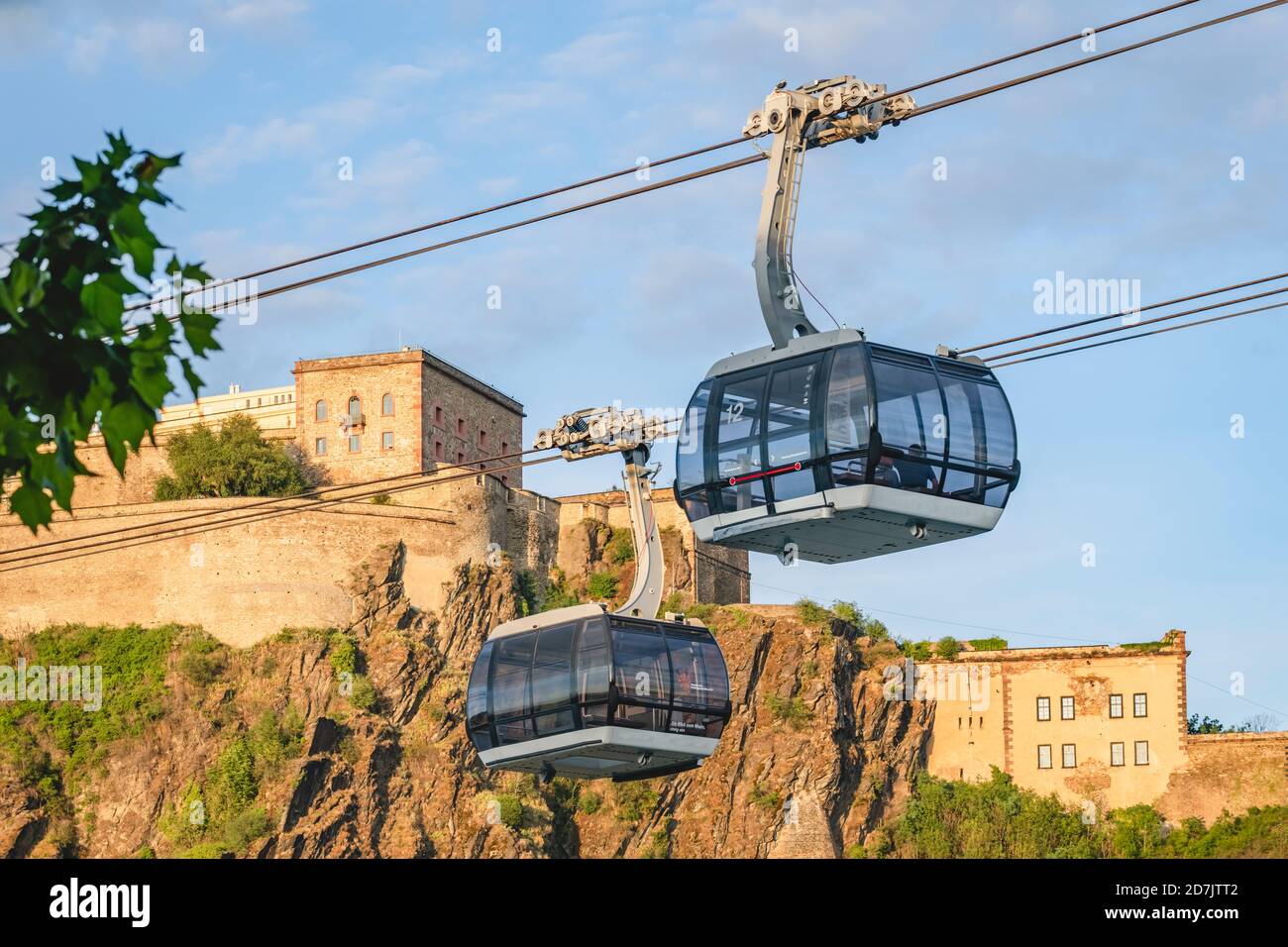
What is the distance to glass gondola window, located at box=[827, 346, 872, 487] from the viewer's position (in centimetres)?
2025

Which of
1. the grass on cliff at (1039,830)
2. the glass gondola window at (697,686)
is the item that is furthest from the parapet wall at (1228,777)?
the glass gondola window at (697,686)

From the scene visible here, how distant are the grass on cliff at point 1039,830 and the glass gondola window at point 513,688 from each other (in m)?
48.9

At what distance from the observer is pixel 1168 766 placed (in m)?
75.9

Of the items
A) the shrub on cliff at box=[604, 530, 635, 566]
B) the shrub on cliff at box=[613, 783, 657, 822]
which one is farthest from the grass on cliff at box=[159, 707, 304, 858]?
the shrub on cliff at box=[604, 530, 635, 566]

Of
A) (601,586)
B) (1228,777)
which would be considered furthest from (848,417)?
(601,586)

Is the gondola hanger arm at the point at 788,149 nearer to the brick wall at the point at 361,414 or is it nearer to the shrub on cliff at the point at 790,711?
the shrub on cliff at the point at 790,711

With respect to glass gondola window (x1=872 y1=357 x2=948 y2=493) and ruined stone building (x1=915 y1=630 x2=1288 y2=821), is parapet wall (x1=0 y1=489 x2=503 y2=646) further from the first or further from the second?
glass gondola window (x1=872 y1=357 x2=948 y2=493)

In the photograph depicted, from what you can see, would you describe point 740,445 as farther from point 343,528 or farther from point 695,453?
point 343,528

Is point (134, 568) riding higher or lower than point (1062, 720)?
higher

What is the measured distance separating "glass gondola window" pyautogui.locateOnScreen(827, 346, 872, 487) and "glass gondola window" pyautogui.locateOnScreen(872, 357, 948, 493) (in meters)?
0.15
